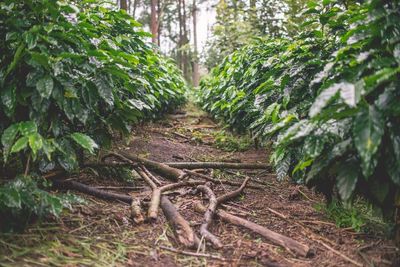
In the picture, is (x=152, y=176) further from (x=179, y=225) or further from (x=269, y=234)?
(x=269, y=234)

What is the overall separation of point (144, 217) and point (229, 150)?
103 inches

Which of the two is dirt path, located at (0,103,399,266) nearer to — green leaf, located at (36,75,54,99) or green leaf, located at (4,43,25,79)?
green leaf, located at (36,75,54,99)

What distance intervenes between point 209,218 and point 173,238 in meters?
0.30

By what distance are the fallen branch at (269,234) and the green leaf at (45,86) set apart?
1209mm

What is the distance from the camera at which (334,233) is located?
2121 mm

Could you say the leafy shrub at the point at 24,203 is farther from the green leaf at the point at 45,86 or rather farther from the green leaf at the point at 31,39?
the green leaf at the point at 31,39

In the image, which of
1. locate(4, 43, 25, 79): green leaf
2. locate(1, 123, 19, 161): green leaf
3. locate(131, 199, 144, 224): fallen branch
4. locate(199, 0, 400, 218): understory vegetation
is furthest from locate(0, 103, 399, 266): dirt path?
locate(4, 43, 25, 79): green leaf

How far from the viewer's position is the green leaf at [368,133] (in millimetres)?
1309

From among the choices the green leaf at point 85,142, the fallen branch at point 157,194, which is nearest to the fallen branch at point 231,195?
the fallen branch at point 157,194

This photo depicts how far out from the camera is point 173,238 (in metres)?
1.95

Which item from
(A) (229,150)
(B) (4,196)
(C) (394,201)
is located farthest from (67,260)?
(A) (229,150)

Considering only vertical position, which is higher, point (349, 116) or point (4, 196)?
point (349, 116)

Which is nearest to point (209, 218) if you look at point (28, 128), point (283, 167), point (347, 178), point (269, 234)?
point (269, 234)

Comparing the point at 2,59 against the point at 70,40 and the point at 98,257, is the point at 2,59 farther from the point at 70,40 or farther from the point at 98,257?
the point at 98,257
